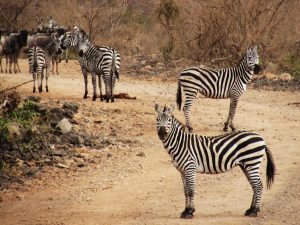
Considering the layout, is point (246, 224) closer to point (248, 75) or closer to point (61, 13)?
point (248, 75)

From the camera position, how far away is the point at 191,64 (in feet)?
78.1

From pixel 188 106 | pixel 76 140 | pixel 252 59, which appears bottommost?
pixel 76 140

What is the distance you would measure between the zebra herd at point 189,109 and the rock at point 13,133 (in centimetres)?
352

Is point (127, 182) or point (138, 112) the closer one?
point (127, 182)

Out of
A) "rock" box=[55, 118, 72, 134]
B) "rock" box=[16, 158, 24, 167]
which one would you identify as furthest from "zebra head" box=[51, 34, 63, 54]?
"rock" box=[16, 158, 24, 167]

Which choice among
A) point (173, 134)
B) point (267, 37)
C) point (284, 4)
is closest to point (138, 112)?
point (173, 134)

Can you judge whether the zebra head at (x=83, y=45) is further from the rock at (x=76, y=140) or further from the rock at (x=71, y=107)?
the rock at (x=76, y=140)

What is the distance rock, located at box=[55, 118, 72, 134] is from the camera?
14.0m

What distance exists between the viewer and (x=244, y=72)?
1588 centimetres

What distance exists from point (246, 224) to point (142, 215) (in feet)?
4.55

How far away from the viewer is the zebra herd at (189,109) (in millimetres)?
9617

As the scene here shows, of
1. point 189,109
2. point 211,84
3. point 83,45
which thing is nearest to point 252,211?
point 189,109

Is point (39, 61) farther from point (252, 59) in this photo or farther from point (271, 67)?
point (271, 67)

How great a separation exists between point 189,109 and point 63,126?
278 cm
